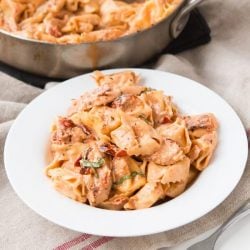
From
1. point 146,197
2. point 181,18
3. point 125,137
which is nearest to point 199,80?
point 181,18

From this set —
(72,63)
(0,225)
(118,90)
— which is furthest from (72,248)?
(72,63)

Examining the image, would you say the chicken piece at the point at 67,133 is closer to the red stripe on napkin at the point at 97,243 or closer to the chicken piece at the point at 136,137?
the chicken piece at the point at 136,137

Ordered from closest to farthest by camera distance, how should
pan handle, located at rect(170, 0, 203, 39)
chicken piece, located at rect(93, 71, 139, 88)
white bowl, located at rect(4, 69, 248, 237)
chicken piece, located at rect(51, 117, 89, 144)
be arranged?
white bowl, located at rect(4, 69, 248, 237) < chicken piece, located at rect(51, 117, 89, 144) < chicken piece, located at rect(93, 71, 139, 88) < pan handle, located at rect(170, 0, 203, 39)

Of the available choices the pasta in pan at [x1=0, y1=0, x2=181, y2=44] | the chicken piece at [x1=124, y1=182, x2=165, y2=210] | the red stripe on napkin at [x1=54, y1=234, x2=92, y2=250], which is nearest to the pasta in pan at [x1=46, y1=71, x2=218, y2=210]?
the chicken piece at [x1=124, y1=182, x2=165, y2=210]

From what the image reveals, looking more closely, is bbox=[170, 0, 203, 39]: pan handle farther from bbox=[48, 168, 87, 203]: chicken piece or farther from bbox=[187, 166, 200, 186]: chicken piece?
bbox=[48, 168, 87, 203]: chicken piece

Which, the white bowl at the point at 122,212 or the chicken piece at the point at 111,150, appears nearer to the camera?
the white bowl at the point at 122,212

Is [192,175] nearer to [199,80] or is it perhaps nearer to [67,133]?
[67,133]

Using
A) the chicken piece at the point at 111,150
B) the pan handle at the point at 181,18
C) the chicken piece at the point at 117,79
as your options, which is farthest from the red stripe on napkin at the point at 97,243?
the pan handle at the point at 181,18

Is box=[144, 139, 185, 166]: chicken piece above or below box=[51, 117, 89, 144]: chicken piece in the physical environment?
above
